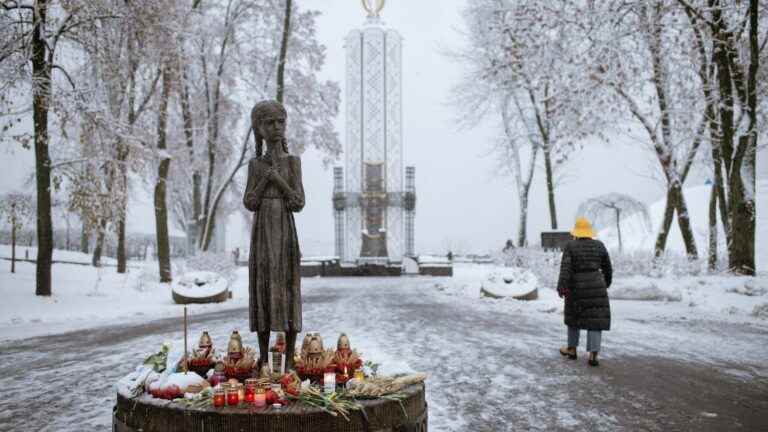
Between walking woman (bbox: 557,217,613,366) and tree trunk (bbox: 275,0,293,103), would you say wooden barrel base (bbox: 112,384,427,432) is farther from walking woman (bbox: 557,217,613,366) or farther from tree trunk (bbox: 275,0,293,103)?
tree trunk (bbox: 275,0,293,103)

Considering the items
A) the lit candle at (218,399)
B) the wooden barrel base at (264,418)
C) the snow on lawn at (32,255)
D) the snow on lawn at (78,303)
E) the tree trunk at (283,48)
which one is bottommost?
the snow on lawn at (78,303)

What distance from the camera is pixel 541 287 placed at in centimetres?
1894

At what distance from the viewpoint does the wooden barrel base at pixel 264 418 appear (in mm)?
3402

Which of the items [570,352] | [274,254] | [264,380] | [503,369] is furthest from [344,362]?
[570,352]

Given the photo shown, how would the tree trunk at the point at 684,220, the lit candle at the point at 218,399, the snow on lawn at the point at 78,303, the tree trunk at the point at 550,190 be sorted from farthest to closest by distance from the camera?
the tree trunk at the point at 550,190 < the tree trunk at the point at 684,220 < the snow on lawn at the point at 78,303 < the lit candle at the point at 218,399

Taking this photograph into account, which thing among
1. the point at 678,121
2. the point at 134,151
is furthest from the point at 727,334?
the point at 134,151

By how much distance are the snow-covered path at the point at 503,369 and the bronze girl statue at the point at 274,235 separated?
0.92 metres

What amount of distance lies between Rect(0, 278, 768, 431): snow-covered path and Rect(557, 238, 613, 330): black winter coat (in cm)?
68

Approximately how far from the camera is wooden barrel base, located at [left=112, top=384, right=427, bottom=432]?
340cm

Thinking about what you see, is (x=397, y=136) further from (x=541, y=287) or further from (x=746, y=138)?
(x=746, y=138)

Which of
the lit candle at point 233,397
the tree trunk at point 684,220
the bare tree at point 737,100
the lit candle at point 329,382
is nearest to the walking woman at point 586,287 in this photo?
the lit candle at point 329,382

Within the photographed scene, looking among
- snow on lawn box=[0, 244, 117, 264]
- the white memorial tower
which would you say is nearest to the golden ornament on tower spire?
the white memorial tower

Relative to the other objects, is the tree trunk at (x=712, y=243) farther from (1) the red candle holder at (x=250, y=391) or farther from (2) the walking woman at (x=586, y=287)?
(1) the red candle holder at (x=250, y=391)

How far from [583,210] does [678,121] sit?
15.2 metres
